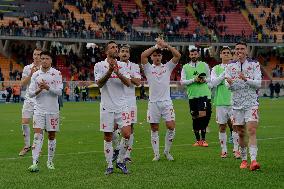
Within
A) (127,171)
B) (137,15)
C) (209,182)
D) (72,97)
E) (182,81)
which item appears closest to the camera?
(209,182)

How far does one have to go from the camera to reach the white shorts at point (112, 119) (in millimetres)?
11930

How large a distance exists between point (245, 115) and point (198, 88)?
4.57 meters

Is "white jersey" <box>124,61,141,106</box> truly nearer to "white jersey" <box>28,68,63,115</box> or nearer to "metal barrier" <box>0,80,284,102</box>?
"white jersey" <box>28,68,63,115</box>

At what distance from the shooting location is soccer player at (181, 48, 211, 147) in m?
16.4

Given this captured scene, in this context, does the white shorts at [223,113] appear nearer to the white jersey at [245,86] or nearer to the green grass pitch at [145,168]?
→ the green grass pitch at [145,168]

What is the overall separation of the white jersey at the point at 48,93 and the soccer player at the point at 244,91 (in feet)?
11.0

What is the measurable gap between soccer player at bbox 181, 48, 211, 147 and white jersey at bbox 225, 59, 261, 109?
3301 mm

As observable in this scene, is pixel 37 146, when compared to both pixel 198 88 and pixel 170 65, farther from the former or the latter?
pixel 198 88

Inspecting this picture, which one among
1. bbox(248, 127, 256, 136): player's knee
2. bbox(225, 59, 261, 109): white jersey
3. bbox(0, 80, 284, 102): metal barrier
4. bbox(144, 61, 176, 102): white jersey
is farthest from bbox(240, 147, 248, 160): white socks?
bbox(0, 80, 284, 102): metal barrier

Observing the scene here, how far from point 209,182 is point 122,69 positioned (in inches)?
110

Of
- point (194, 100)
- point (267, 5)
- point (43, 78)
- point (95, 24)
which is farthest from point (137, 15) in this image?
point (43, 78)

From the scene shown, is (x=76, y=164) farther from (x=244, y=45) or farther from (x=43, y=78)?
(x=244, y=45)

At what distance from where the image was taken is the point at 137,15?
70625mm

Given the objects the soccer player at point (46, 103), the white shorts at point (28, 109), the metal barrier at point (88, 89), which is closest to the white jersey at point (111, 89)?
the soccer player at point (46, 103)
